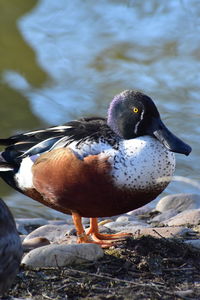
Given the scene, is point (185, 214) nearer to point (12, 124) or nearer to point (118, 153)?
point (118, 153)

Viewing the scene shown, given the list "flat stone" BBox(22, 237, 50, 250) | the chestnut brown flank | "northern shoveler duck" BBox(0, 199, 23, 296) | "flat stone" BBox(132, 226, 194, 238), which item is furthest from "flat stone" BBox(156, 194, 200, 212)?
"northern shoveler duck" BBox(0, 199, 23, 296)

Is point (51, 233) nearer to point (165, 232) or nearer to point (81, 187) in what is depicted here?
point (81, 187)

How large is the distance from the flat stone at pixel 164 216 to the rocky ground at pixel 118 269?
146cm

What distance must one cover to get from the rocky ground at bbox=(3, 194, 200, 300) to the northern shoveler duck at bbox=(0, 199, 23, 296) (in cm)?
30

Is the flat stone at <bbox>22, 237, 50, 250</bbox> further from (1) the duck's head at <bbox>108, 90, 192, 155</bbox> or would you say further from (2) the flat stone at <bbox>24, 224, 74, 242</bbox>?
(1) the duck's head at <bbox>108, 90, 192, 155</bbox>

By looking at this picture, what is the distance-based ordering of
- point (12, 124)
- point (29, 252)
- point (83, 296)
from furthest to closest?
point (12, 124) → point (29, 252) → point (83, 296)

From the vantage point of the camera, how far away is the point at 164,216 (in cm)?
714

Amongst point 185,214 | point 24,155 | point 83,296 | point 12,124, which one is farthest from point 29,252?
point 12,124

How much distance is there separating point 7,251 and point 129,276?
3.09 feet

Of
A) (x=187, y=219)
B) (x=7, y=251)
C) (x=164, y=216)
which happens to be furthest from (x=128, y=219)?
(x=7, y=251)

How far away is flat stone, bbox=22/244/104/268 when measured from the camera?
4.70 m

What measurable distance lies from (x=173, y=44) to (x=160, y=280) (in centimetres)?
843

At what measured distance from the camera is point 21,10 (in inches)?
551

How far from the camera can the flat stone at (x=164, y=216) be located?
7.02 metres
